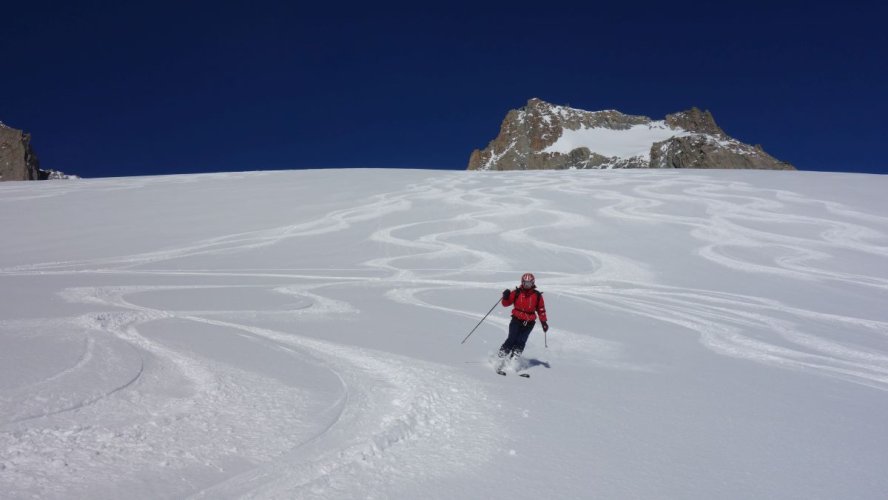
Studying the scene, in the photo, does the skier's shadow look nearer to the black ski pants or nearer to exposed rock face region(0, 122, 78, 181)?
the black ski pants

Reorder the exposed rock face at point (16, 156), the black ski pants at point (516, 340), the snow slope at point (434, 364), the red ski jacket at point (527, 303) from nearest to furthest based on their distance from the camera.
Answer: the snow slope at point (434, 364) → the black ski pants at point (516, 340) → the red ski jacket at point (527, 303) → the exposed rock face at point (16, 156)

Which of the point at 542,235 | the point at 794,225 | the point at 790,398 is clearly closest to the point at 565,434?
the point at 790,398

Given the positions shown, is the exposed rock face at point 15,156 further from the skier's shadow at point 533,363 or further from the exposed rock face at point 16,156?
the skier's shadow at point 533,363

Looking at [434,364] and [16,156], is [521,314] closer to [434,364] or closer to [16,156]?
[434,364]

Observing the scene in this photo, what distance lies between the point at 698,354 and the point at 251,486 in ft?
21.7

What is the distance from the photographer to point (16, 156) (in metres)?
107

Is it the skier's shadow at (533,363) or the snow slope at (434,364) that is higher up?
the snow slope at (434,364)

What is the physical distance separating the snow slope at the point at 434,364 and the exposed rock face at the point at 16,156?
355 ft

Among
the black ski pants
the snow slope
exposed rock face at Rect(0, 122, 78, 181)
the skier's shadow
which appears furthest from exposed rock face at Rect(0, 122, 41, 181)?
the black ski pants

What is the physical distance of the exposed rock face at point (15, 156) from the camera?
344 feet

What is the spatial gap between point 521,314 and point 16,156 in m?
130

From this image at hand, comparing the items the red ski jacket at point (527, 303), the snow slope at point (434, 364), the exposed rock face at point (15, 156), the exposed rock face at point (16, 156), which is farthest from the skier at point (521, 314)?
the exposed rock face at point (15, 156)

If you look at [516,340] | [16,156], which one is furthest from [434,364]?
[16,156]

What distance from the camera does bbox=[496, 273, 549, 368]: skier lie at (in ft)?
23.4
